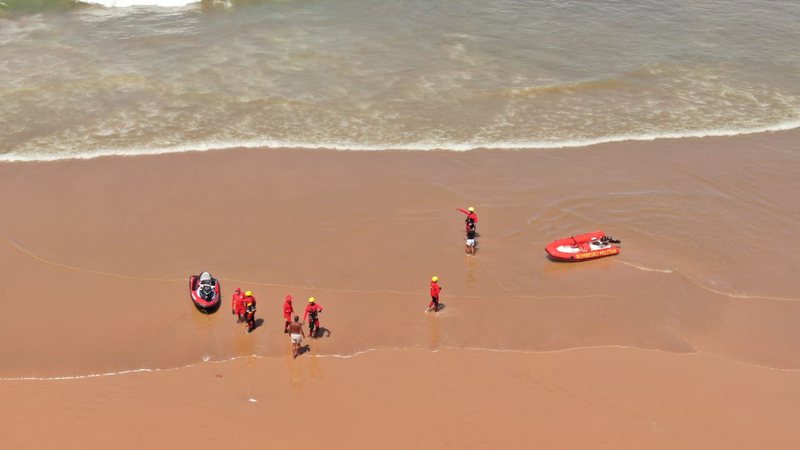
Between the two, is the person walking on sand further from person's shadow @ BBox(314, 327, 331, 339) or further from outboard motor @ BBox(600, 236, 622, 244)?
outboard motor @ BBox(600, 236, 622, 244)

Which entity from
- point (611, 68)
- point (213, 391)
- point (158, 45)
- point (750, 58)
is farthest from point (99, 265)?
point (750, 58)

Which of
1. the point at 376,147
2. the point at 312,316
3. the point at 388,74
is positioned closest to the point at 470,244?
the point at 312,316

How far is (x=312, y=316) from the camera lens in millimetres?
13766

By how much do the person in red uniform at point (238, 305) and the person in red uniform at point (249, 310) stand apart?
0.14m

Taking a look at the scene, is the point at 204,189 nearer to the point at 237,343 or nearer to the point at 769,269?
the point at 237,343

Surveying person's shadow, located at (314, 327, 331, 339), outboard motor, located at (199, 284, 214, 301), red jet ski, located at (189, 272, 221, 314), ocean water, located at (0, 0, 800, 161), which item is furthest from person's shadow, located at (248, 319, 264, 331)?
ocean water, located at (0, 0, 800, 161)

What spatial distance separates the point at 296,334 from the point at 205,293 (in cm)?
249

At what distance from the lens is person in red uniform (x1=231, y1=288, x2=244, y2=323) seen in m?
14.3

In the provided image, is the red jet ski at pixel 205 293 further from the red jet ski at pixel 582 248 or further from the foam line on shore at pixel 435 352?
the red jet ski at pixel 582 248

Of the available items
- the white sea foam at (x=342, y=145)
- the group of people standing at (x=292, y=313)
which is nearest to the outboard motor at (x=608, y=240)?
the group of people standing at (x=292, y=313)

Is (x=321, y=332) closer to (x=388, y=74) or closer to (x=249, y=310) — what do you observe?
(x=249, y=310)

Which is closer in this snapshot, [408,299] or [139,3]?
[408,299]

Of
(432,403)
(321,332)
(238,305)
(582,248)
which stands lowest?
(432,403)

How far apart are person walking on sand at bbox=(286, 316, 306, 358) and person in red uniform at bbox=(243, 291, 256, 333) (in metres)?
0.88
